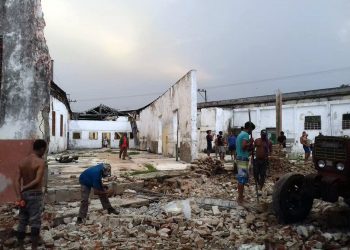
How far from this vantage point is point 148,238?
20.2ft

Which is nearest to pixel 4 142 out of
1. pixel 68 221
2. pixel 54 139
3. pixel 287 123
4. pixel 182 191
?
pixel 68 221

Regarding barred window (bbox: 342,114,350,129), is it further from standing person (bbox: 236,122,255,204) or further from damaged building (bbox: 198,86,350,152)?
standing person (bbox: 236,122,255,204)

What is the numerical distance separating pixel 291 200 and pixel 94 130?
3517cm

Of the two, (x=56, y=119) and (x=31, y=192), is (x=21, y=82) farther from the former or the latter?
(x=56, y=119)

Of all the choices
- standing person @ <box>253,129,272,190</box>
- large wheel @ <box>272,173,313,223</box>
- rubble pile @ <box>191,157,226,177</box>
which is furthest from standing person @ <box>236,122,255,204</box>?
rubble pile @ <box>191,157,226,177</box>

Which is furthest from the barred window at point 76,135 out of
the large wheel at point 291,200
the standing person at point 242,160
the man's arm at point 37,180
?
the large wheel at point 291,200

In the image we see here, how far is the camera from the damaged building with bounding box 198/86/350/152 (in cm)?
2533

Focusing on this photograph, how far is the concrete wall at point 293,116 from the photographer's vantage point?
25344 millimetres

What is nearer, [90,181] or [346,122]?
[90,181]

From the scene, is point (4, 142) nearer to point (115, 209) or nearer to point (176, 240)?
point (115, 209)

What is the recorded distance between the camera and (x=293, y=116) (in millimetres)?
27578

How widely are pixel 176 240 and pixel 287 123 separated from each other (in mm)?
23438

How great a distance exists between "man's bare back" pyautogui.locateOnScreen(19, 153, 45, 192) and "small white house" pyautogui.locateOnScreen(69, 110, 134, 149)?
3363cm

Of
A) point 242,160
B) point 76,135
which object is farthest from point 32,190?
point 76,135
